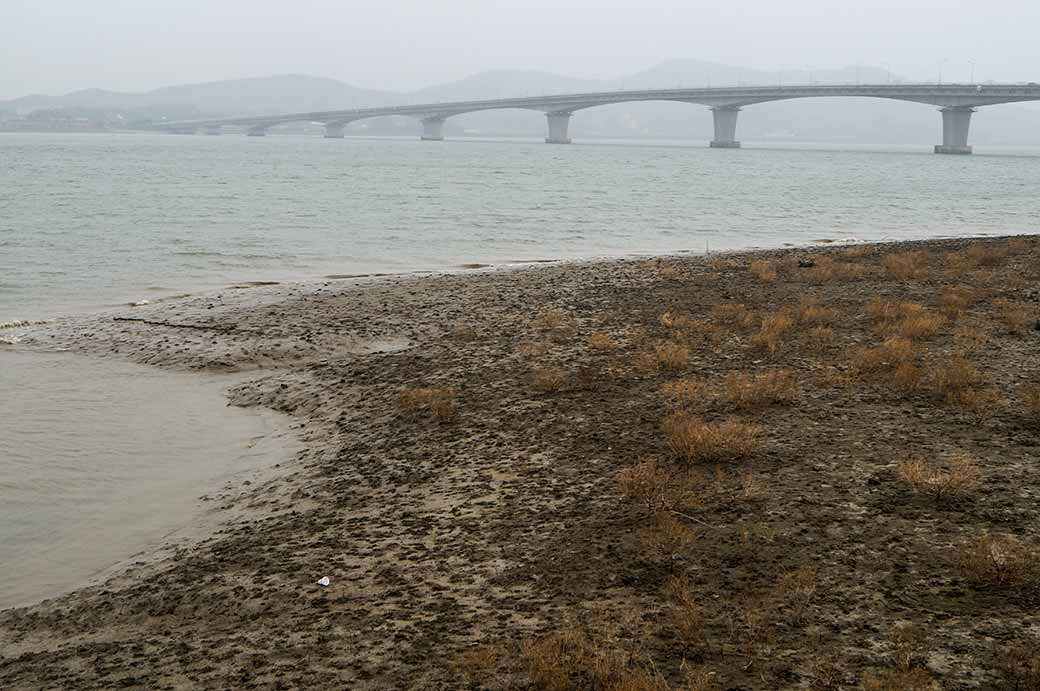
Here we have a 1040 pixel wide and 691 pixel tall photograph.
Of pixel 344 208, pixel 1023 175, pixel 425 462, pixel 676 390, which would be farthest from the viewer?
pixel 1023 175

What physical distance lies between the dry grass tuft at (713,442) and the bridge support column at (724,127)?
408 ft

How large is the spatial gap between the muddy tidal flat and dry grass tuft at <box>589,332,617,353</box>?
10 centimetres

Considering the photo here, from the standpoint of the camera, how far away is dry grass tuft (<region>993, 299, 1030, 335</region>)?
1197 cm

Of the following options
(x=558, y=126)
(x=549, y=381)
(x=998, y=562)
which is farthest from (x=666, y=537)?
(x=558, y=126)

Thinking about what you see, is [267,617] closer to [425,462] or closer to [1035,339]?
[425,462]

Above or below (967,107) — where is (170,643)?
below

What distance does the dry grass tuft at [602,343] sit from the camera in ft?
38.8

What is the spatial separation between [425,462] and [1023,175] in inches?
3249

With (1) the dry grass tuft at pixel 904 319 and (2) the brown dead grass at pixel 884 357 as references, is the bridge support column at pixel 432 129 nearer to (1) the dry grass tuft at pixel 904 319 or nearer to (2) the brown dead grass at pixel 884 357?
(1) the dry grass tuft at pixel 904 319

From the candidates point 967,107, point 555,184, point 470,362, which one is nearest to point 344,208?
point 555,184

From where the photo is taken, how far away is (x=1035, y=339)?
1148 centimetres

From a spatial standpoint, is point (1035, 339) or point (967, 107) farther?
point (967, 107)

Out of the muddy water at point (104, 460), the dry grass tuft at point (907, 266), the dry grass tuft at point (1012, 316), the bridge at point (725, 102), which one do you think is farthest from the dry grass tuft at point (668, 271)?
the bridge at point (725, 102)

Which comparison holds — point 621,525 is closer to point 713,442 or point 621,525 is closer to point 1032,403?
point 713,442
